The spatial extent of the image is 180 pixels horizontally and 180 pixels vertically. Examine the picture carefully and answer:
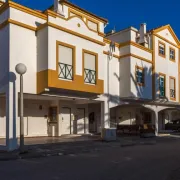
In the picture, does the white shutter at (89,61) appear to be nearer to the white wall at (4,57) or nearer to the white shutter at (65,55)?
the white shutter at (65,55)

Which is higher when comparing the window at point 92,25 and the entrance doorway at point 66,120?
the window at point 92,25

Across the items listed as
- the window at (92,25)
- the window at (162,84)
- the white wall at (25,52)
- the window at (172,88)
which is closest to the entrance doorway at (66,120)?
the window at (92,25)

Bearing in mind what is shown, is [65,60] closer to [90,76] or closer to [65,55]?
[65,55]

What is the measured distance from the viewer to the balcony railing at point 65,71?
16.2 meters

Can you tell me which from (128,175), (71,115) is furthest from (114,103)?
(128,175)

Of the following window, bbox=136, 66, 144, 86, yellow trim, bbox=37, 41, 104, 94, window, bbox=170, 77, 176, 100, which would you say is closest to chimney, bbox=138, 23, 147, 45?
window, bbox=136, 66, 144, 86

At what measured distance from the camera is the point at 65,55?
16.5 meters

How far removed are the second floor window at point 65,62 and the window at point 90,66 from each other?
123cm

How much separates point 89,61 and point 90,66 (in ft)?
1.07

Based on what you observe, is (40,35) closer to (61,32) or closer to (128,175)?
(61,32)

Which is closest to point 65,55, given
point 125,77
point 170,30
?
point 125,77

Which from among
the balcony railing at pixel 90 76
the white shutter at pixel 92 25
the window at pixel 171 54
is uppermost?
the white shutter at pixel 92 25

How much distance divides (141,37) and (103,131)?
9660 millimetres

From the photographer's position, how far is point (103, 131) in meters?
19.4
